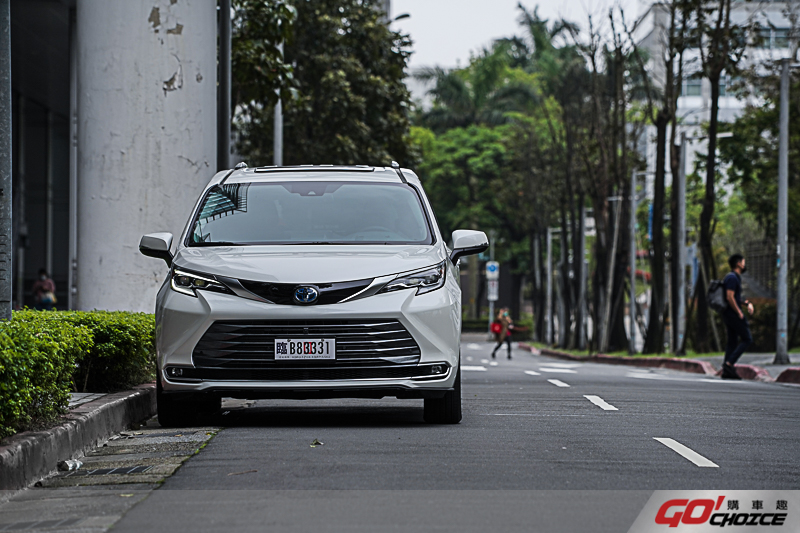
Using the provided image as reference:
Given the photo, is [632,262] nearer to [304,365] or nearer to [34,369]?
[304,365]

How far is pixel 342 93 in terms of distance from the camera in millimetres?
29125

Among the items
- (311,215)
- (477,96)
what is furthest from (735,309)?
(477,96)

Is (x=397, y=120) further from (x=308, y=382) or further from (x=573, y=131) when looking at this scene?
(x=308, y=382)

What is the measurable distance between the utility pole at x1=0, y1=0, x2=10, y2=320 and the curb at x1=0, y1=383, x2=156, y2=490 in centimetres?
82

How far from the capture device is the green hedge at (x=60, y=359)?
20.7ft

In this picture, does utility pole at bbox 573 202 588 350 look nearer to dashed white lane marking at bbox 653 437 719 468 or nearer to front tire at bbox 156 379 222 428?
front tire at bbox 156 379 222 428

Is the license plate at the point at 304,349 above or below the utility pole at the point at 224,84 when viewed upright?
below

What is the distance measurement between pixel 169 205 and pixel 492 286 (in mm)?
56300

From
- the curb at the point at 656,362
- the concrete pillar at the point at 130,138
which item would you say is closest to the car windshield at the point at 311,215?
the concrete pillar at the point at 130,138

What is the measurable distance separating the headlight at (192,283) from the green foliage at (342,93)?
20.2 m

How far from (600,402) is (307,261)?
147 inches

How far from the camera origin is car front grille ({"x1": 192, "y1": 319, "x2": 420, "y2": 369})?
26.6 feet

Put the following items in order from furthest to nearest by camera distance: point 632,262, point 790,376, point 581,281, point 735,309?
point 581,281 → point 632,262 → point 790,376 → point 735,309

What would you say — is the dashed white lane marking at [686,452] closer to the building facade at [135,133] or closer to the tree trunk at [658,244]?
the building facade at [135,133]
